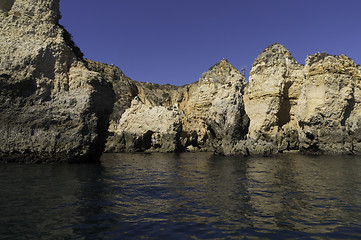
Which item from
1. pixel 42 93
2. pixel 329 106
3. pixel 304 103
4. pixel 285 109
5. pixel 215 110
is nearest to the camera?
pixel 42 93

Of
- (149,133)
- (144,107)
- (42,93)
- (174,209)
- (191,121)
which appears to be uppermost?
(144,107)

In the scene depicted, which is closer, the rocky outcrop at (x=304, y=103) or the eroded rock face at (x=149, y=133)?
the rocky outcrop at (x=304, y=103)

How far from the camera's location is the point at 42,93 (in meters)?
17.0

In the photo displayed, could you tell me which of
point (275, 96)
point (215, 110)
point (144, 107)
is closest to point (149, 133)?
point (144, 107)

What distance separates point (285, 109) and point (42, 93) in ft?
125

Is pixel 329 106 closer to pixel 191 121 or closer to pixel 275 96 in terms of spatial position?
pixel 275 96

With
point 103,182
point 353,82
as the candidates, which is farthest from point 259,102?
point 103,182

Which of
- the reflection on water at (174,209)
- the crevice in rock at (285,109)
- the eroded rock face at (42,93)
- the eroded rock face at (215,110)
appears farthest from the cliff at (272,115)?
the reflection on water at (174,209)

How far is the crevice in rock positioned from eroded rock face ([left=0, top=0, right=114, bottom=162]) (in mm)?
33031

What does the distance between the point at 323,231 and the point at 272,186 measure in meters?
5.21

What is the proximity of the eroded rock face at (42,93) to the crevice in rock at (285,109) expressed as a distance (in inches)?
1300

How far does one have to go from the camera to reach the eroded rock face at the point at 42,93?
53.1ft

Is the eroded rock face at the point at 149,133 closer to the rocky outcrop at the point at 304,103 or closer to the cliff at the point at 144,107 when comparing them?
the cliff at the point at 144,107

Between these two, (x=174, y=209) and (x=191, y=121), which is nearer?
(x=174, y=209)
